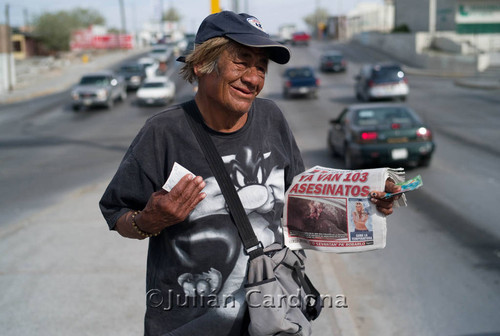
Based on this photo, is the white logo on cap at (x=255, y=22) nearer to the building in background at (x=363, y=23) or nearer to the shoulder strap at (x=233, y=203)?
the shoulder strap at (x=233, y=203)

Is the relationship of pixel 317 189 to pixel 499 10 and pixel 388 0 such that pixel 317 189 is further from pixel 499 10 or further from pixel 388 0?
pixel 388 0

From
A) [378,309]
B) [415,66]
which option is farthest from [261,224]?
[415,66]

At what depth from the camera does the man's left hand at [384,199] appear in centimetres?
255

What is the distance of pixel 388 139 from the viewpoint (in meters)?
13.3

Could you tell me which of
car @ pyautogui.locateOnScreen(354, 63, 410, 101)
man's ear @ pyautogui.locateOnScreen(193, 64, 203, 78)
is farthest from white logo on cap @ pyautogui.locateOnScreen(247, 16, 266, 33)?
car @ pyautogui.locateOnScreen(354, 63, 410, 101)

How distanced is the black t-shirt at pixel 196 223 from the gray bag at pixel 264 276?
4 cm

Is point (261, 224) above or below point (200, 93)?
below

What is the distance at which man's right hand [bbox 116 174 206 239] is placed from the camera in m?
2.15

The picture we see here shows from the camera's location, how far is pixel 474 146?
16609 mm

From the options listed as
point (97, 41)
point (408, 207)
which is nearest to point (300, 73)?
point (408, 207)

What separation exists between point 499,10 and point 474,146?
156 feet

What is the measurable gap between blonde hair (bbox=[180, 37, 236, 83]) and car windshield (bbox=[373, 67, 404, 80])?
27.6m

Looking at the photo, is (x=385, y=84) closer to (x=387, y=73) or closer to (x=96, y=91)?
(x=387, y=73)

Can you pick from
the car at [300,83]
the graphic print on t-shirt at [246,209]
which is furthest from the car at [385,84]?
the graphic print on t-shirt at [246,209]
